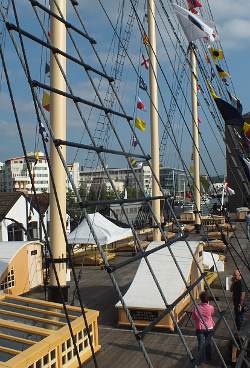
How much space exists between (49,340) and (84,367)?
133 centimetres

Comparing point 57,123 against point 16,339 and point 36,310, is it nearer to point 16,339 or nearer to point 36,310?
point 36,310

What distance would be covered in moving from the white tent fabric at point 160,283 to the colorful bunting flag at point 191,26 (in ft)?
16.8

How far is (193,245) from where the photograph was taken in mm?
12922

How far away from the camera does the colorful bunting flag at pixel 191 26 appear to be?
9531 mm

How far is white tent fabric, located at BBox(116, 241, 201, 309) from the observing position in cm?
984

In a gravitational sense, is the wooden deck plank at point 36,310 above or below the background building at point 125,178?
below

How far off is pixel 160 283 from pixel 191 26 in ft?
18.1

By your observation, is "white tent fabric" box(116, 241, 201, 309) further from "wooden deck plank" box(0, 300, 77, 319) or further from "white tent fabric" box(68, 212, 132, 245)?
"white tent fabric" box(68, 212, 132, 245)

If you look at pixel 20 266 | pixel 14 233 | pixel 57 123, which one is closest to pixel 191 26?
pixel 57 123

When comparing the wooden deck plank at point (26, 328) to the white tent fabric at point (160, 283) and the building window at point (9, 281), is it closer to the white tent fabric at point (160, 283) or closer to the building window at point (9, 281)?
the white tent fabric at point (160, 283)

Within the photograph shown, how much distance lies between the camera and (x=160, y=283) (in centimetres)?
1049

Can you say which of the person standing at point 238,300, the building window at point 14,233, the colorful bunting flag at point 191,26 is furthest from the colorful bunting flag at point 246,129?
the building window at point 14,233

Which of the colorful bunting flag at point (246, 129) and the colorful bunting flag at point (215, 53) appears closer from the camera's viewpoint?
the colorful bunting flag at point (246, 129)

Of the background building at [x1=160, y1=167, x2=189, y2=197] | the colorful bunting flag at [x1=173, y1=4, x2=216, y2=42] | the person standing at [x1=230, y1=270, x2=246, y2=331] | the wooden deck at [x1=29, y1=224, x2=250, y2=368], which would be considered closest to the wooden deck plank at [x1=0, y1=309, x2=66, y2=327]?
the wooden deck at [x1=29, y1=224, x2=250, y2=368]
